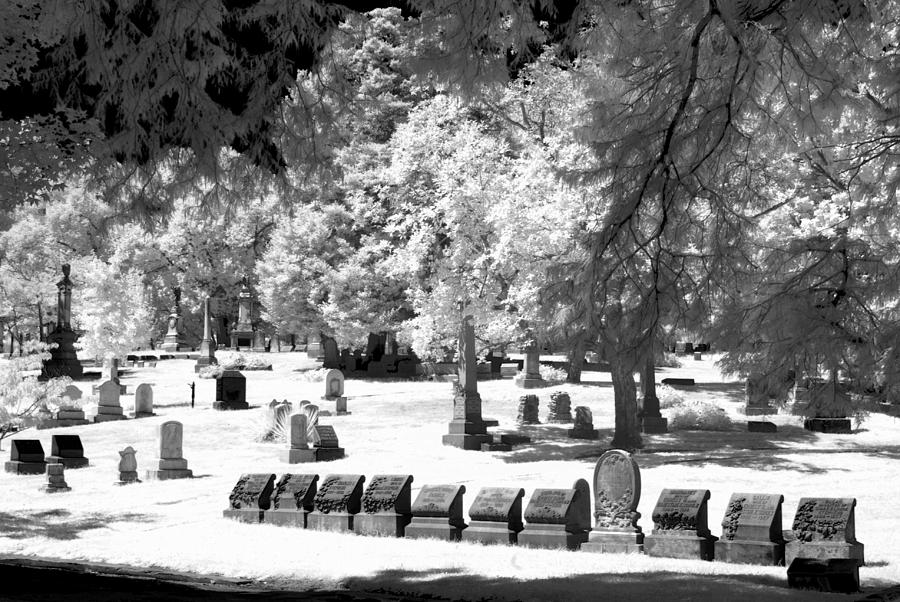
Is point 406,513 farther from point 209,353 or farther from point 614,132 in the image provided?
point 209,353

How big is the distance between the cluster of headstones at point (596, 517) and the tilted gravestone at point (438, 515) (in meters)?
0.02

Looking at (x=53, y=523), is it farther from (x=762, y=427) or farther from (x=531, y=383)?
(x=531, y=383)

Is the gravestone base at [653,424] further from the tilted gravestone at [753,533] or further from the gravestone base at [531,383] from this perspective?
the tilted gravestone at [753,533]

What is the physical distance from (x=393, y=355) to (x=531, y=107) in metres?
19.9

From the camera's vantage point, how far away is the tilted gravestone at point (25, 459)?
2798 centimetres

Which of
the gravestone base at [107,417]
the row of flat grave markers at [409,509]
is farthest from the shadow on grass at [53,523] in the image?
the gravestone base at [107,417]

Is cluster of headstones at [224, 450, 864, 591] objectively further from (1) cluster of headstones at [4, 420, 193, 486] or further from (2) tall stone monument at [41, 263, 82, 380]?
(2) tall stone monument at [41, 263, 82, 380]

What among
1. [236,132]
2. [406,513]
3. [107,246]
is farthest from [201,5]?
[107,246]

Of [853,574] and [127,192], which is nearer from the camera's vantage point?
[127,192]

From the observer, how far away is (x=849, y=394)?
35.4 ft

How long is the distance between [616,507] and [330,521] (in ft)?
15.7

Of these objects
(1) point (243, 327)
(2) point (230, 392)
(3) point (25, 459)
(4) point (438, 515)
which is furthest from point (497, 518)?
(1) point (243, 327)

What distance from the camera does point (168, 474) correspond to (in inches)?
1053

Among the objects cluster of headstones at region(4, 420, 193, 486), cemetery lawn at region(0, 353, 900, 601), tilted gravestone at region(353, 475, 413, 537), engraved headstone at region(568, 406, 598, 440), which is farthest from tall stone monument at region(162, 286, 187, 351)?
tilted gravestone at region(353, 475, 413, 537)
